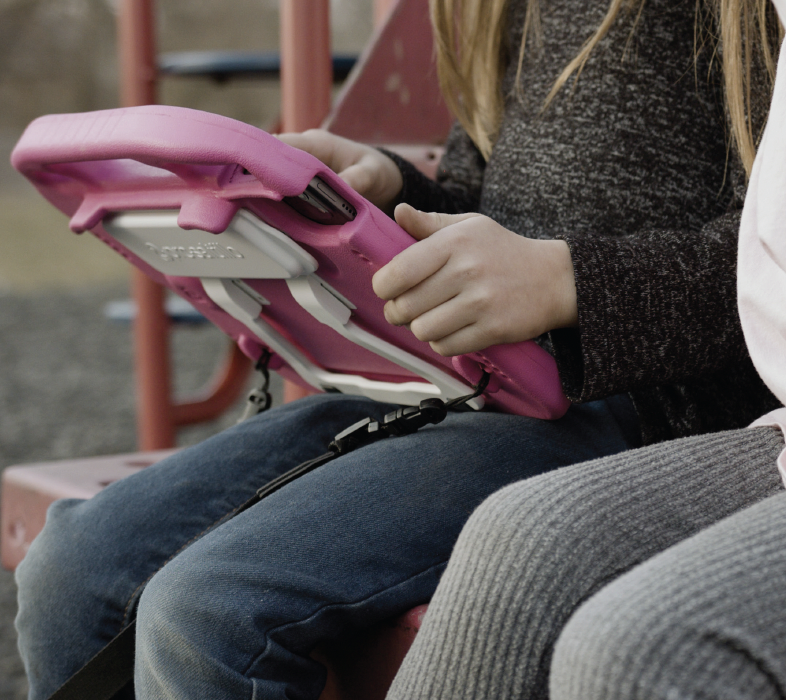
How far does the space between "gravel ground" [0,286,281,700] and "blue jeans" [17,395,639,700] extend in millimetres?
596

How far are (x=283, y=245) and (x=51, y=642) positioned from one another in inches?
13.7

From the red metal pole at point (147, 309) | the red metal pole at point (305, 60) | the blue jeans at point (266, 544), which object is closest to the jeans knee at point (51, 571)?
the blue jeans at point (266, 544)

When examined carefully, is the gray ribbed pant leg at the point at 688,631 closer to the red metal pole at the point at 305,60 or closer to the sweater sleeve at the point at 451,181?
the sweater sleeve at the point at 451,181

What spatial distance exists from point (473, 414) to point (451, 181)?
333mm

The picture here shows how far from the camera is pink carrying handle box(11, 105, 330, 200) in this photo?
0.49 metres

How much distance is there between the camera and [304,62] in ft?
3.71

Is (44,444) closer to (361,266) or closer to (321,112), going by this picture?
(321,112)

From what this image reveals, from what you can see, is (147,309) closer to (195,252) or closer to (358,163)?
(358,163)

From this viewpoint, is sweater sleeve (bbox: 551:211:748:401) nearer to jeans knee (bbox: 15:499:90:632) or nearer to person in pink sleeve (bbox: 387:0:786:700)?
person in pink sleeve (bbox: 387:0:786:700)

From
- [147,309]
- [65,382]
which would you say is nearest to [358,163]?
[147,309]

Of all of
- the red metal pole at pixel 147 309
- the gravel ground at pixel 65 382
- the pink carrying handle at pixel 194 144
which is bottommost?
the gravel ground at pixel 65 382

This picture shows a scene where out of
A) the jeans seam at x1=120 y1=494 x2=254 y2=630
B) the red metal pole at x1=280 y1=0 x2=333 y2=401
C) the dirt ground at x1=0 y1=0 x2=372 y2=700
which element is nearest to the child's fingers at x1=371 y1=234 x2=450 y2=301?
the jeans seam at x1=120 y1=494 x2=254 y2=630

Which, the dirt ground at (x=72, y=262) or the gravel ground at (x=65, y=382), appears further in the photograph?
the dirt ground at (x=72, y=262)

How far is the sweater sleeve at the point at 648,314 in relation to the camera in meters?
0.56
